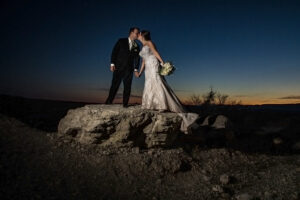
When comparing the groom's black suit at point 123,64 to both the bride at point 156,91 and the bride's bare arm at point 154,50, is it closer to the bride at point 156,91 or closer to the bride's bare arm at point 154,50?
the bride at point 156,91

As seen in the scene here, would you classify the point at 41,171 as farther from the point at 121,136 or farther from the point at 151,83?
the point at 151,83

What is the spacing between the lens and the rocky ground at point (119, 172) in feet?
14.6

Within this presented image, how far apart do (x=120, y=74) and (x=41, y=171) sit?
3.40m

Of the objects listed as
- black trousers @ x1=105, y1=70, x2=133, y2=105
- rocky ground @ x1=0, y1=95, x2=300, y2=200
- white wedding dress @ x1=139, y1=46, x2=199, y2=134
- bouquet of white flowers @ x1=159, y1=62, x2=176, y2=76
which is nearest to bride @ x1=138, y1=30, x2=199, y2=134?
white wedding dress @ x1=139, y1=46, x2=199, y2=134

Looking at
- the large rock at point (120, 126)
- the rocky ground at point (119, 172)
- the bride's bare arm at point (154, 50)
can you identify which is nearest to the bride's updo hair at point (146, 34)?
the bride's bare arm at point (154, 50)

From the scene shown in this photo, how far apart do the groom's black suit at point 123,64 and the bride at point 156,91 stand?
40 centimetres

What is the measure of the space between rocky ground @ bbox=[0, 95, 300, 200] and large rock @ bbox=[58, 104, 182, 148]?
0.23 metres

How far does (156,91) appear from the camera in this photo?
616 centimetres

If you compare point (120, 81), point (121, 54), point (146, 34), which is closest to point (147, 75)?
point (120, 81)

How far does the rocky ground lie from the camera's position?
444cm

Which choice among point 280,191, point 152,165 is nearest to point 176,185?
point 152,165

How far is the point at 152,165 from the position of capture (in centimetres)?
575

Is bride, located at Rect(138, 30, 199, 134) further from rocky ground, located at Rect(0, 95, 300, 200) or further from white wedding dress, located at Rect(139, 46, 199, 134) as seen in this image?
rocky ground, located at Rect(0, 95, 300, 200)

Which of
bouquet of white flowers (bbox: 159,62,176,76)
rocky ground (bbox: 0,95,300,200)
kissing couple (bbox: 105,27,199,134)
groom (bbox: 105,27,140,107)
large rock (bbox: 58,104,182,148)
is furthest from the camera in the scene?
groom (bbox: 105,27,140,107)
